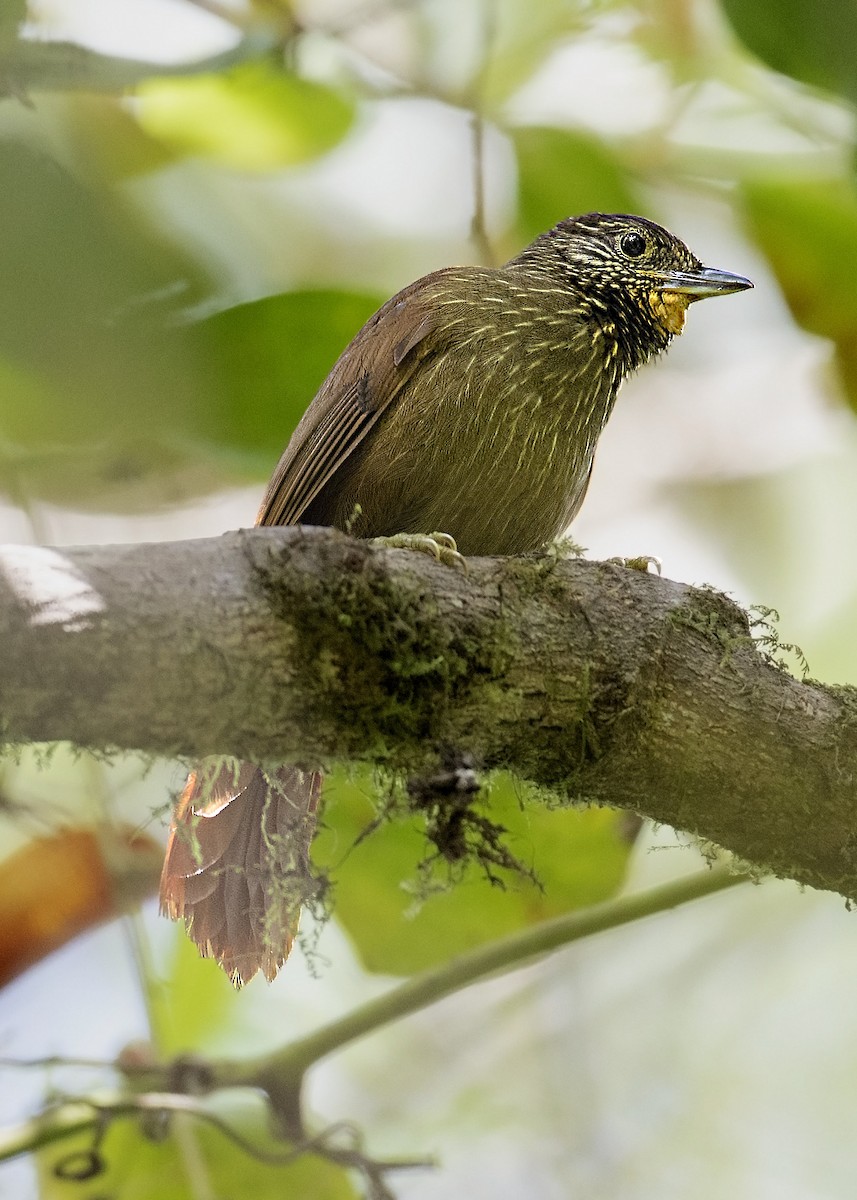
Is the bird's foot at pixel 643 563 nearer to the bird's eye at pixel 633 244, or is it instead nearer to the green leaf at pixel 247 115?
the bird's eye at pixel 633 244

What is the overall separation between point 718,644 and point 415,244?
2485 millimetres

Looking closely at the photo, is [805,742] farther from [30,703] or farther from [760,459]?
[760,459]

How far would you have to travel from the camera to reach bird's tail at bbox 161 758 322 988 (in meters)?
2.64

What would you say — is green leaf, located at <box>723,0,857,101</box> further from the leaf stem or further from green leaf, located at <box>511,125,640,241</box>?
the leaf stem

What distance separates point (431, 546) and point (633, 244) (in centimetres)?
163

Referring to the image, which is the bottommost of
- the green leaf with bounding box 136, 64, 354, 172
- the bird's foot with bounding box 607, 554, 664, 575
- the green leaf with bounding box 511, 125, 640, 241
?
the bird's foot with bounding box 607, 554, 664, 575

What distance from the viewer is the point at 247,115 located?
335cm

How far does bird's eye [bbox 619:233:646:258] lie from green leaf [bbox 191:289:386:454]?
0.78m

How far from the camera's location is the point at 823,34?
2949 millimetres

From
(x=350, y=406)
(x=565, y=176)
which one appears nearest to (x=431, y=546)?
(x=350, y=406)

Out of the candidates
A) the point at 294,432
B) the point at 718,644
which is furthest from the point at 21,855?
the point at 718,644

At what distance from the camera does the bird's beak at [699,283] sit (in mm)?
3543

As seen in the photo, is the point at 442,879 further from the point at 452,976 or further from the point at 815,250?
the point at 815,250

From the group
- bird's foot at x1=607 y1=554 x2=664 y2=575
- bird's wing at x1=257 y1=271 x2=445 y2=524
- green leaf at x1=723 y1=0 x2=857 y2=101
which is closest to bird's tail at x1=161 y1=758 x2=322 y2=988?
bird's wing at x1=257 y1=271 x2=445 y2=524
